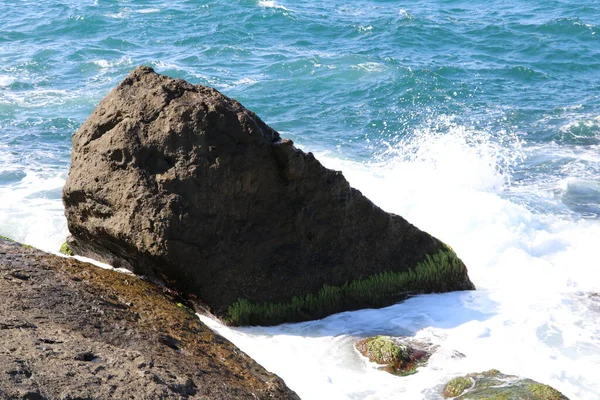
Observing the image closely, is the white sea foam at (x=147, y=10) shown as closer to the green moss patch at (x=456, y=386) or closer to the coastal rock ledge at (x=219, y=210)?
the coastal rock ledge at (x=219, y=210)

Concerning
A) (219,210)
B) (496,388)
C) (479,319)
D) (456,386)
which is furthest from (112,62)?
(496,388)

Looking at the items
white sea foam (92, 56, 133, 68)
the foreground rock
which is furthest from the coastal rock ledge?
white sea foam (92, 56, 133, 68)

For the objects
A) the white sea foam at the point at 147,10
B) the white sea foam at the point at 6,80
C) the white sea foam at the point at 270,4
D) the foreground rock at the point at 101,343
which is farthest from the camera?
the white sea foam at the point at 147,10

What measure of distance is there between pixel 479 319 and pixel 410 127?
25.4 ft

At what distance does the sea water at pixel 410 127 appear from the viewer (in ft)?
23.2

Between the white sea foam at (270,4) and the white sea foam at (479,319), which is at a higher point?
the white sea foam at (270,4)

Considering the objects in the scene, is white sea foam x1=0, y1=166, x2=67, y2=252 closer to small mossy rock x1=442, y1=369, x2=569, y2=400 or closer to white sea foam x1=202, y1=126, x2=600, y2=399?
white sea foam x1=202, y1=126, x2=600, y2=399

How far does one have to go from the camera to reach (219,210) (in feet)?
22.9

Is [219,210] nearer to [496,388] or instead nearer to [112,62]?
[496,388]

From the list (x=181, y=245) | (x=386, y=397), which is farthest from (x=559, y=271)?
(x=181, y=245)

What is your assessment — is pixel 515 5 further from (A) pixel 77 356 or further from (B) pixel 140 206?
(A) pixel 77 356

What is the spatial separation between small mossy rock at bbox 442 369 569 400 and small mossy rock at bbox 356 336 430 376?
42 centimetres

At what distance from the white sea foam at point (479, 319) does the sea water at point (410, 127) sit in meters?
0.02

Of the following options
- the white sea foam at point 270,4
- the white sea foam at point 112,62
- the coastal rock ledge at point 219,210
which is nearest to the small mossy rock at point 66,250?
the coastal rock ledge at point 219,210
